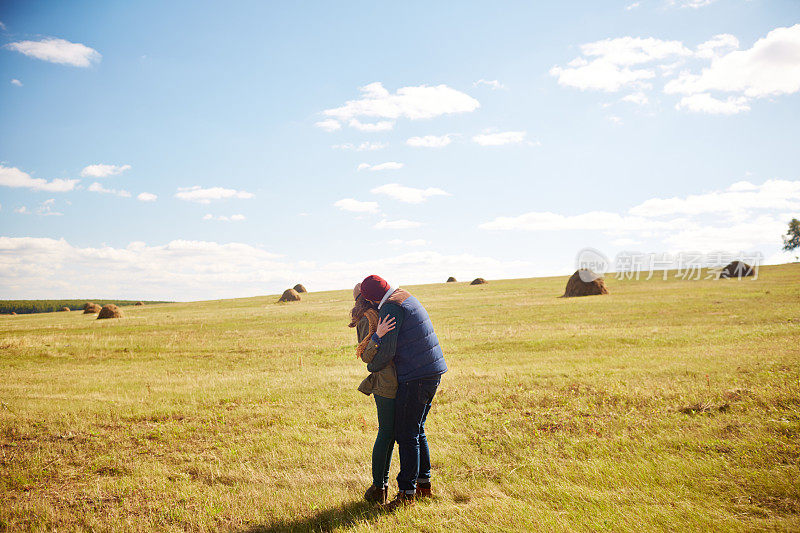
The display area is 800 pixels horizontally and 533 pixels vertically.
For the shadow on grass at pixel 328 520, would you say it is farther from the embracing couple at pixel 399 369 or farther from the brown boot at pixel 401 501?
the embracing couple at pixel 399 369

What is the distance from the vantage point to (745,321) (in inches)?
803

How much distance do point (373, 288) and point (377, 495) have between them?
8.34 ft

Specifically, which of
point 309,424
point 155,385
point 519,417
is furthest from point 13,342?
point 519,417

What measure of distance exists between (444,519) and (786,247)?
11218 centimetres

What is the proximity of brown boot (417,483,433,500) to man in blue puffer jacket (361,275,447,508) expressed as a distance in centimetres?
19

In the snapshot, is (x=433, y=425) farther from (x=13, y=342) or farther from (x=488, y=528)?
(x=13, y=342)

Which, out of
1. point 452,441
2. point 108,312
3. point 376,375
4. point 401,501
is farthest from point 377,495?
point 108,312

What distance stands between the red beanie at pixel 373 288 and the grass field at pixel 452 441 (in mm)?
2532

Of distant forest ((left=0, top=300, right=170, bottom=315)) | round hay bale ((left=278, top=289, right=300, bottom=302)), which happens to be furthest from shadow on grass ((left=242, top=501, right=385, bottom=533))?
distant forest ((left=0, top=300, right=170, bottom=315))

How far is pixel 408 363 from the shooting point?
5152mm

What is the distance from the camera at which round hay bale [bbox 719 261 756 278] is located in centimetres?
5730

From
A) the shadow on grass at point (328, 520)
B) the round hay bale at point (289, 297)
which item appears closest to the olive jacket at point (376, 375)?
the shadow on grass at point (328, 520)

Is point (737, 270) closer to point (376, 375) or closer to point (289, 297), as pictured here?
point (289, 297)

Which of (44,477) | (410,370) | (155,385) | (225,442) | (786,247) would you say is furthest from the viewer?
(786,247)
